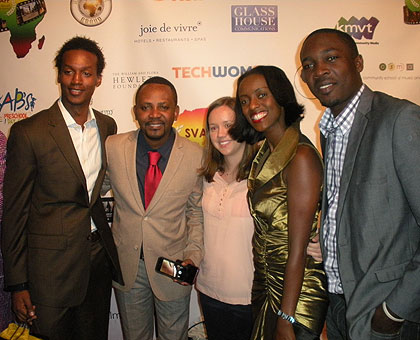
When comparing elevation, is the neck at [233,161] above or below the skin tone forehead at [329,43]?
below

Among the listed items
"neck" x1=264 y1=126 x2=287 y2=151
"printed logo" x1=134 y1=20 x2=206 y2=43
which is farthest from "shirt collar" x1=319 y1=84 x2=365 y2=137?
"printed logo" x1=134 y1=20 x2=206 y2=43

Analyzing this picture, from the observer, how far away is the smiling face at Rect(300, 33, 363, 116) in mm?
1461

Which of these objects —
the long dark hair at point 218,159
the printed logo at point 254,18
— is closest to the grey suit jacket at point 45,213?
the long dark hair at point 218,159

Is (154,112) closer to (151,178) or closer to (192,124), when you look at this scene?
(151,178)

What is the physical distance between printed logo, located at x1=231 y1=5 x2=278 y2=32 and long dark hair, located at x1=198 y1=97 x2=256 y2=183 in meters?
1.21

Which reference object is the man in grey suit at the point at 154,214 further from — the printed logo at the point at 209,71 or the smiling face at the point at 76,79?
the printed logo at the point at 209,71

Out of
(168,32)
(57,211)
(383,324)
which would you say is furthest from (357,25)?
(57,211)

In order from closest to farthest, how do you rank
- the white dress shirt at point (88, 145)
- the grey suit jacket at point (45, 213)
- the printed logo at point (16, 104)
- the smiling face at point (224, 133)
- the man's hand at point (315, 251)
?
the man's hand at point (315, 251), the grey suit jacket at point (45, 213), the white dress shirt at point (88, 145), the smiling face at point (224, 133), the printed logo at point (16, 104)

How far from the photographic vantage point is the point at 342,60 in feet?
4.79

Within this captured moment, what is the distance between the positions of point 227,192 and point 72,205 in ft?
3.07

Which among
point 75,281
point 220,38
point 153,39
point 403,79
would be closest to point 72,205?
point 75,281

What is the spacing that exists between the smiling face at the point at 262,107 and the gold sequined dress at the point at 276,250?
0.10m

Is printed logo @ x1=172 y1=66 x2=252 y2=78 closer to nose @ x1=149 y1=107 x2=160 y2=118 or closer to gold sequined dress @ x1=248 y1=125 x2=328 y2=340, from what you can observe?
nose @ x1=149 y1=107 x2=160 y2=118

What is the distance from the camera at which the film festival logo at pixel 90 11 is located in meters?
3.05
